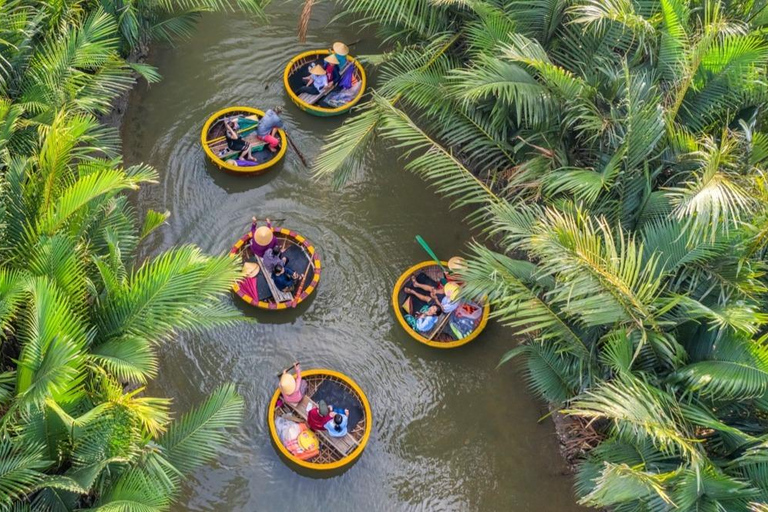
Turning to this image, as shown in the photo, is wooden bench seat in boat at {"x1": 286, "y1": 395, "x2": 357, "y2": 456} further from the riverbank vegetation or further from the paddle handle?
the paddle handle

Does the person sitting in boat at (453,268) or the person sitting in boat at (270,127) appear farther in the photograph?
the person sitting in boat at (270,127)

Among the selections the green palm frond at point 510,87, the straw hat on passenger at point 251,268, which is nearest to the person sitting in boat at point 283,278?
the straw hat on passenger at point 251,268

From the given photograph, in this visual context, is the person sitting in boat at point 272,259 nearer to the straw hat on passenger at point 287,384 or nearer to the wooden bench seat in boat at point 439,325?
the straw hat on passenger at point 287,384

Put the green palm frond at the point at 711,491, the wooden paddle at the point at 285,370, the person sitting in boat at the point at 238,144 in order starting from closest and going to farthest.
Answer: the green palm frond at the point at 711,491
the wooden paddle at the point at 285,370
the person sitting in boat at the point at 238,144

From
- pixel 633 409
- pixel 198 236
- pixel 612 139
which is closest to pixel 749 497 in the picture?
pixel 633 409

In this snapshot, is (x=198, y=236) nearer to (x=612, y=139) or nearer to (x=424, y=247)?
(x=424, y=247)

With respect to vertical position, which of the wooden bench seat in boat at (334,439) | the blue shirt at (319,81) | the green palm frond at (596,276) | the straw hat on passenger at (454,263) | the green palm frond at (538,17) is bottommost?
the wooden bench seat in boat at (334,439)
